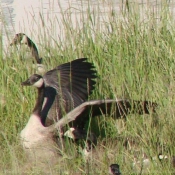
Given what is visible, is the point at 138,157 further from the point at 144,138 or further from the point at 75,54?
the point at 75,54

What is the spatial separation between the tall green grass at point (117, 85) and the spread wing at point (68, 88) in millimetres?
166

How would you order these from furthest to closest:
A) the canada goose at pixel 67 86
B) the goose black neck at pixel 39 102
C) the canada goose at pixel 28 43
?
the canada goose at pixel 28 43 → the canada goose at pixel 67 86 → the goose black neck at pixel 39 102

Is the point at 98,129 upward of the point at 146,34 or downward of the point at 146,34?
downward

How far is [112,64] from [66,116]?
105 centimetres

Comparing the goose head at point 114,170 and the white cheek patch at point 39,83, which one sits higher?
the white cheek patch at point 39,83

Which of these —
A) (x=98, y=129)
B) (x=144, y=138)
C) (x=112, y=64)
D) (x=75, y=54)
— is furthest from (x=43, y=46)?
(x=144, y=138)

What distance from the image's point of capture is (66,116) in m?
6.29

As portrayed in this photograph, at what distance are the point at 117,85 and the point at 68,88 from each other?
0.48 meters

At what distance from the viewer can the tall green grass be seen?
571cm

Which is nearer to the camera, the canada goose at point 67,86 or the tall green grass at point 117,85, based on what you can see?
the tall green grass at point 117,85

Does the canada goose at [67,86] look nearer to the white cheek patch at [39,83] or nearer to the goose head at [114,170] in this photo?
the white cheek patch at [39,83]

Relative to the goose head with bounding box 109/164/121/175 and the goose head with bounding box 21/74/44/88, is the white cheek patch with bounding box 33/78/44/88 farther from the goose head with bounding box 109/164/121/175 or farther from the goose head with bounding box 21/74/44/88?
the goose head with bounding box 109/164/121/175

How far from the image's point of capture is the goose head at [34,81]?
22.0 ft

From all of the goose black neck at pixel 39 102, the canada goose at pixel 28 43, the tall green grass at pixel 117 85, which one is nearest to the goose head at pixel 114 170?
the tall green grass at pixel 117 85
